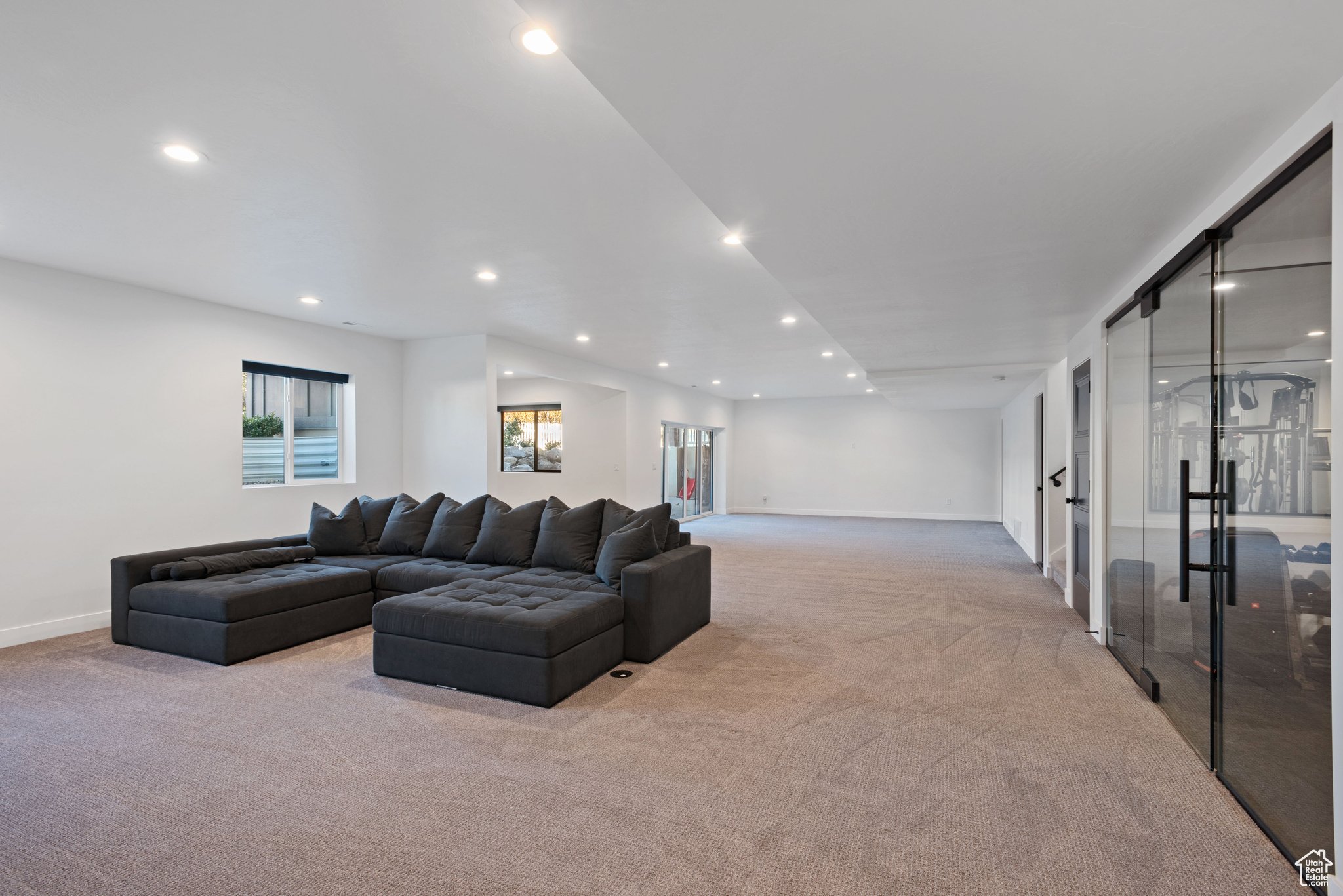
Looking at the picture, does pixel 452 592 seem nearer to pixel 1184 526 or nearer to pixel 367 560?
pixel 367 560

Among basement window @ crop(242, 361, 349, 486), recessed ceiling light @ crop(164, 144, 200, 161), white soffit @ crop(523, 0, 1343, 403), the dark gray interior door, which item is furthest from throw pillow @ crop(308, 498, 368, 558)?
the dark gray interior door

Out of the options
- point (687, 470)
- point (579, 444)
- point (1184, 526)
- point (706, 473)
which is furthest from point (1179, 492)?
point (706, 473)

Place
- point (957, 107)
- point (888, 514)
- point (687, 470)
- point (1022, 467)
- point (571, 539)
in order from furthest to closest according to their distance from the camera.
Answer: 1. point (888, 514)
2. point (687, 470)
3. point (1022, 467)
4. point (571, 539)
5. point (957, 107)

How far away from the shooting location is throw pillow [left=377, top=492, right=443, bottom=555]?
524 centimetres

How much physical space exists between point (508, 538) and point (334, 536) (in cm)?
156

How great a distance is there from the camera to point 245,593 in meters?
3.96

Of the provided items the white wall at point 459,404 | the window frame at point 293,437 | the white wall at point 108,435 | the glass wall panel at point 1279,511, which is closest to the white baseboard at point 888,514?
the white wall at point 459,404

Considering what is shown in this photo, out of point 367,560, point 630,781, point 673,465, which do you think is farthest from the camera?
point 673,465

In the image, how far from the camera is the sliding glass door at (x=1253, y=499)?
1915mm

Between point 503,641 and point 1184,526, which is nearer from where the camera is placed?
point 1184,526

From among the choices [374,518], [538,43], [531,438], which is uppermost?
[538,43]

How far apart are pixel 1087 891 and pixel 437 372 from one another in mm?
7015

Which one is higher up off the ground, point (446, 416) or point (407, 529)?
point (446, 416)

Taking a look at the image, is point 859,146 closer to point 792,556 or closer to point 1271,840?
point 1271,840
